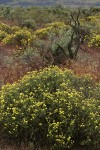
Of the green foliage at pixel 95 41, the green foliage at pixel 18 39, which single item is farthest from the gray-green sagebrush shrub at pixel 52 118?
the green foliage at pixel 18 39

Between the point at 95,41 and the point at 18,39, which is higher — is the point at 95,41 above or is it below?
above

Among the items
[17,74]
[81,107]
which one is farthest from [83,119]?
[17,74]

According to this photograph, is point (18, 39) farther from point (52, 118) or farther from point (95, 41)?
point (52, 118)

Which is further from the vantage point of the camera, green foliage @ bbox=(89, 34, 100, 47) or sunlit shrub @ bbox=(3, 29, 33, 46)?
sunlit shrub @ bbox=(3, 29, 33, 46)

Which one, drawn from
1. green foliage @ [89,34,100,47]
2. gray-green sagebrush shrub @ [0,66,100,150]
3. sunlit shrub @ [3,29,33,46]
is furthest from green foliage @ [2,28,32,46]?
gray-green sagebrush shrub @ [0,66,100,150]

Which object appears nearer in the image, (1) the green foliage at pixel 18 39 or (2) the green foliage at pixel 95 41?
(2) the green foliage at pixel 95 41

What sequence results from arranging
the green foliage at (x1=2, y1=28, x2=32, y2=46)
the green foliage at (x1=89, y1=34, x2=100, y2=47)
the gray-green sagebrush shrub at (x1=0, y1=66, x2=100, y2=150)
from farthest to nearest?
the green foliage at (x1=2, y1=28, x2=32, y2=46)
the green foliage at (x1=89, y1=34, x2=100, y2=47)
the gray-green sagebrush shrub at (x1=0, y1=66, x2=100, y2=150)

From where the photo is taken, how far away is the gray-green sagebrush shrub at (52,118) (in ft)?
23.8

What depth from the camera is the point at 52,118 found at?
7441 millimetres

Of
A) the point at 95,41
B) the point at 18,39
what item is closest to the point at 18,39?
the point at 18,39

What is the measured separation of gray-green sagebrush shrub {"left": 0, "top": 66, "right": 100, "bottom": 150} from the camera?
7.25 m

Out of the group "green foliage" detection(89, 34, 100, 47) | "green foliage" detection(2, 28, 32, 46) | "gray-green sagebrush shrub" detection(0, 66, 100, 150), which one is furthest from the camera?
"green foliage" detection(2, 28, 32, 46)

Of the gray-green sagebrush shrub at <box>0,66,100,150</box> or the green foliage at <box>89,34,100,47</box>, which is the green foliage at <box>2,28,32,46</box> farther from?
the gray-green sagebrush shrub at <box>0,66,100,150</box>

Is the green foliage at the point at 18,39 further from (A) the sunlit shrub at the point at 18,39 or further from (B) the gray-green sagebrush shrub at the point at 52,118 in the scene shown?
(B) the gray-green sagebrush shrub at the point at 52,118
